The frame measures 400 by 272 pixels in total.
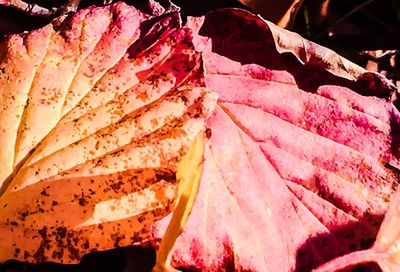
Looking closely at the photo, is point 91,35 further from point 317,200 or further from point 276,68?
point 317,200

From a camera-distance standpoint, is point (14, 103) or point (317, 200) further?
point (317, 200)

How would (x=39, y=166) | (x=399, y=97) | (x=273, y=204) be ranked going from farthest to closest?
1. (x=399, y=97)
2. (x=273, y=204)
3. (x=39, y=166)

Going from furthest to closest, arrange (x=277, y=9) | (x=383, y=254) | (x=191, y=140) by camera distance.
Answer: (x=277, y=9) < (x=383, y=254) < (x=191, y=140)

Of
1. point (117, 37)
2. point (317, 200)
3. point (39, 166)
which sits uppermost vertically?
point (117, 37)

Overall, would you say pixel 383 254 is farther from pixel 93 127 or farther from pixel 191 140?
pixel 93 127

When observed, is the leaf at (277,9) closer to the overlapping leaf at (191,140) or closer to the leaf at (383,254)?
the overlapping leaf at (191,140)

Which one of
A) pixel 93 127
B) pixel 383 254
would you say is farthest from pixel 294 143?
pixel 93 127

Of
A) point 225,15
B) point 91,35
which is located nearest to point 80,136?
point 91,35
